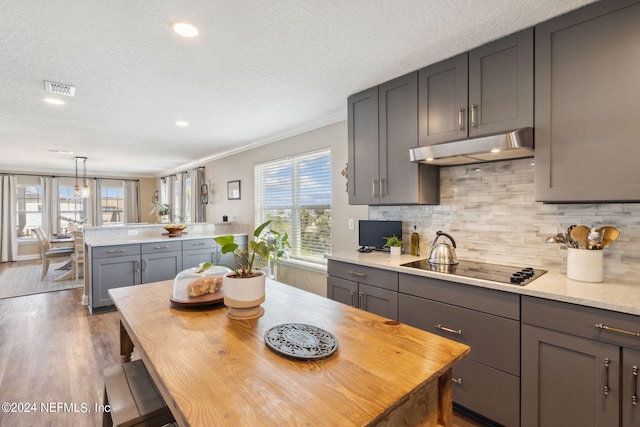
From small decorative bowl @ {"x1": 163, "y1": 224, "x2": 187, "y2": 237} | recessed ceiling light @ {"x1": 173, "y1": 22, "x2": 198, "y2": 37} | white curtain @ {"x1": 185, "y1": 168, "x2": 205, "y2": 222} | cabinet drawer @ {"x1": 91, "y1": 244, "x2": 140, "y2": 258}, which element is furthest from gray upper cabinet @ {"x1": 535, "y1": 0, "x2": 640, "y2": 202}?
white curtain @ {"x1": 185, "y1": 168, "x2": 205, "y2": 222}

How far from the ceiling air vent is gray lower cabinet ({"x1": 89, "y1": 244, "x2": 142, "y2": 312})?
6.12 feet

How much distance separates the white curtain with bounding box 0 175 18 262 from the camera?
7.25 meters

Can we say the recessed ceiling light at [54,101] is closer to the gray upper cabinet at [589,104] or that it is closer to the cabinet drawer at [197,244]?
the cabinet drawer at [197,244]

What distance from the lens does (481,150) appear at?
1904 mm

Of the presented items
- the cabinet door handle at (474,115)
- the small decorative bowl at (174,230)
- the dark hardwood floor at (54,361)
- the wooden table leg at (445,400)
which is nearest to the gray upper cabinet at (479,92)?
the cabinet door handle at (474,115)

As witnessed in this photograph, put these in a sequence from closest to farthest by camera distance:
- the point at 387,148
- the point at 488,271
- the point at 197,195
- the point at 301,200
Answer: the point at 488,271
the point at 387,148
the point at 301,200
the point at 197,195

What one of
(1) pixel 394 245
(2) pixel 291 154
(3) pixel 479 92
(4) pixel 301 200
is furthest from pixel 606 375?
(2) pixel 291 154

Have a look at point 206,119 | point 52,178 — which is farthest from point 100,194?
point 206,119

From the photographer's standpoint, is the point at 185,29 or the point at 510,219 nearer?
the point at 185,29

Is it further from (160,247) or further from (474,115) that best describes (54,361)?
(474,115)

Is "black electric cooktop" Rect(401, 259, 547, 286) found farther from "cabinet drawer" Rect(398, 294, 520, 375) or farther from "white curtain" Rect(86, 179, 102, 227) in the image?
"white curtain" Rect(86, 179, 102, 227)

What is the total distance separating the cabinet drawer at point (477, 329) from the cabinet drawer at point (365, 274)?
19 cm

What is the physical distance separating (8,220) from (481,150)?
9939 millimetres

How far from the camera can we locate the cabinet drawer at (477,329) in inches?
65.5
